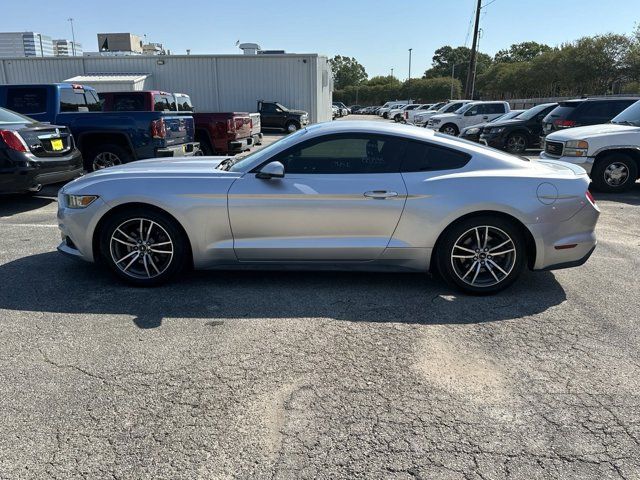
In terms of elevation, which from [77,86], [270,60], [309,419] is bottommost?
[309,419]

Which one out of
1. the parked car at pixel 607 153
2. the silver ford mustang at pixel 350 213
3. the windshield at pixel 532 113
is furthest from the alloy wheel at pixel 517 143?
the silver ford mustang at pixel 350 213

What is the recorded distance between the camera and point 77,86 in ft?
34.8

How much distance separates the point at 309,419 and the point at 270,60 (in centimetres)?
2777

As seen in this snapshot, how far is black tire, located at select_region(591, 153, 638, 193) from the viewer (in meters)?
9.46

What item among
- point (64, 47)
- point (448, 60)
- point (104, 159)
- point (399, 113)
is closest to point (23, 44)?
point (64, 47)

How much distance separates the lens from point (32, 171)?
7559 millimetres

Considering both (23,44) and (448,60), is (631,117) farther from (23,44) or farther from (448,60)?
(448,60)

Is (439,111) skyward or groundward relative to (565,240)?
skyward

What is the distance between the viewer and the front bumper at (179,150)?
9234 mm

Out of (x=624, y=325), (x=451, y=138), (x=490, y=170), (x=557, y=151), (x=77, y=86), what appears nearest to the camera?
(x=624, y=325)

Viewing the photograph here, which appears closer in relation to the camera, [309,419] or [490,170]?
[309,419]

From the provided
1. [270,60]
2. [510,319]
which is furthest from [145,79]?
[510,319]

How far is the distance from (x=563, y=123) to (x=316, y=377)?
13.0 metres

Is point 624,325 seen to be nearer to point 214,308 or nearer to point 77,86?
point 214,308
